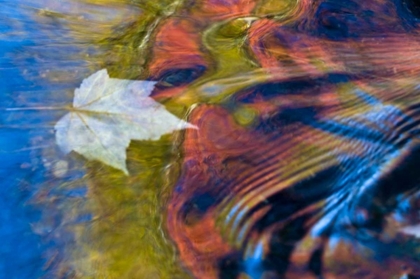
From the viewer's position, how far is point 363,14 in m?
1.50

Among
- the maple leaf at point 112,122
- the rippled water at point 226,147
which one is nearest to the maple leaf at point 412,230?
the rippled water at point 226,147

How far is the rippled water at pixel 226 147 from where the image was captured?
101cm

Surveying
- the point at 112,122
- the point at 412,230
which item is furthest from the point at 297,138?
the point at 112,122

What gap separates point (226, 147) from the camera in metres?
1.19

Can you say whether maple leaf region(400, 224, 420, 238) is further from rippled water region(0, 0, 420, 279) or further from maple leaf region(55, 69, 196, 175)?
maple leaf region(55, 69, 196, 175)

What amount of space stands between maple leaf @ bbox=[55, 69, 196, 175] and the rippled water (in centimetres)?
2

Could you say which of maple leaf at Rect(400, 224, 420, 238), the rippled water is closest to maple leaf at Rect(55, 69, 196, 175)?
the rippled water

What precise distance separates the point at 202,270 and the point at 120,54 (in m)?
0.73

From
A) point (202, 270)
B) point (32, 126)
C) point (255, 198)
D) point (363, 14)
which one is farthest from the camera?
point (363, 14)

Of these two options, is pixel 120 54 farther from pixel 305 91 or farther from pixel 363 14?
pixel 363 14

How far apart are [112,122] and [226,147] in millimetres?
289

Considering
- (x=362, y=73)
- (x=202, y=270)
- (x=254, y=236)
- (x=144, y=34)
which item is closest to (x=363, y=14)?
(x=362, y=73)

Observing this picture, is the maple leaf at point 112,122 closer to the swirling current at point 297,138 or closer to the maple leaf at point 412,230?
the swirling current at point 297,138

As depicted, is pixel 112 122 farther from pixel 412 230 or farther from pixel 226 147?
pixel 412 230
